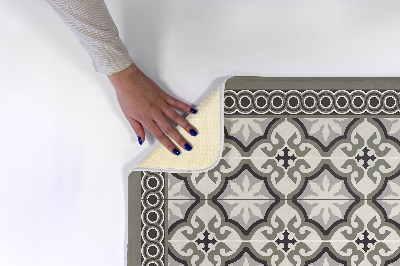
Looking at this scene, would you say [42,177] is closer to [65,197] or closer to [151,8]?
[65,197]

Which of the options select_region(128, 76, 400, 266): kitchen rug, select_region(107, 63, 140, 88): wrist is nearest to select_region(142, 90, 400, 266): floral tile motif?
select_region(128, 76, 400, 266): kitchen rug

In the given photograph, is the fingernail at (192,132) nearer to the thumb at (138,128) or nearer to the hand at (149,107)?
the hand at (149,107)

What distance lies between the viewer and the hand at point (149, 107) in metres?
1.00

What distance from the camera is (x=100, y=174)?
1081 millimetres

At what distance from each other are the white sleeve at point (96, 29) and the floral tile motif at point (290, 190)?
0.27 m

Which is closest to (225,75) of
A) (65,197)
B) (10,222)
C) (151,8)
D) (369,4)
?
(151,8)

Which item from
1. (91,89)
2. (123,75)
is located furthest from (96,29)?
(91,89)

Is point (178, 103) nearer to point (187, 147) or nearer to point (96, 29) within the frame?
point (187, 147)

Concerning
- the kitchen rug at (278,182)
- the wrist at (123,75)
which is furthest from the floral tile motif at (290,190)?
the wrist at (123,75)

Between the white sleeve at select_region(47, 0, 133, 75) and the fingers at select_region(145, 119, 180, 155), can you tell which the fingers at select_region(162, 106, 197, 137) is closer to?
the fingers at select_region(145, 119, 180, 155)

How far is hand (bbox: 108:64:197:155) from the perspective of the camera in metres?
1.00

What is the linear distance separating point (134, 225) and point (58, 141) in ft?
0.85

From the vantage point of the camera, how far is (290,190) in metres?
1.06

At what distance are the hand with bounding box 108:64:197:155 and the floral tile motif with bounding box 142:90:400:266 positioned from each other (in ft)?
0.30
